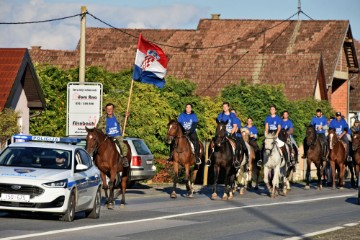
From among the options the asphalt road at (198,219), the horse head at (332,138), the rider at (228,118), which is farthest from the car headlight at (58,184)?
the horse head at (332,138)

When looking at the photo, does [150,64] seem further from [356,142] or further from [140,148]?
[356,142]

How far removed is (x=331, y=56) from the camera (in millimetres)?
69500

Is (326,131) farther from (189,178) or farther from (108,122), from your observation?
(108,122)

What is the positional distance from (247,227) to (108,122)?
651cm

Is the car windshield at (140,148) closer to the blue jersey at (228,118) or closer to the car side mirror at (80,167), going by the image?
the blue jersey at (228,118)

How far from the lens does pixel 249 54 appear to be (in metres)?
67.0

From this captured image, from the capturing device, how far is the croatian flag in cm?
3709

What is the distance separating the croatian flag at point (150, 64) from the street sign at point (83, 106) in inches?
115

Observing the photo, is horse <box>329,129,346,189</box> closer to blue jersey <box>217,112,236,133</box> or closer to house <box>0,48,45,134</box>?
blue jersey <box>217,112,236,133</box>

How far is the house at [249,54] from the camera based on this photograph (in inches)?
2527

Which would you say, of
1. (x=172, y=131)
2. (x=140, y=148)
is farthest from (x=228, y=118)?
(x=140, y=148)

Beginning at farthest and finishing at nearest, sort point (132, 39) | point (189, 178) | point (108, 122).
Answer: point (132, 39)
point (189, 178)
point (108, 122)

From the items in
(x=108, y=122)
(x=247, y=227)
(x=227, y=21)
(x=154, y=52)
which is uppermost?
(x=227, y=21)

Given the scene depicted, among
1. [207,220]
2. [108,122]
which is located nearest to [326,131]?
[108,122]
